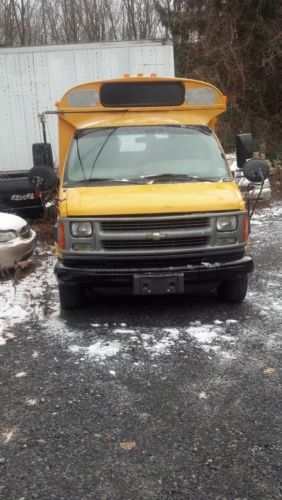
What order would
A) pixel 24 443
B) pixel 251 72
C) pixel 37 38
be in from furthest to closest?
pixel 37 38, pixel 251 72, pixel 24 443

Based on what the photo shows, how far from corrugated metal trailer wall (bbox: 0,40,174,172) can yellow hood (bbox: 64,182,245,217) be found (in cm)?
646

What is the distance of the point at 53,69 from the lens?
10.8 m

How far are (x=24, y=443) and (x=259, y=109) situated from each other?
55.5ft

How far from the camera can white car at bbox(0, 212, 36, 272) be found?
21.8 feet

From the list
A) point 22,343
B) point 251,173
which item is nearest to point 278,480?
point 22,343

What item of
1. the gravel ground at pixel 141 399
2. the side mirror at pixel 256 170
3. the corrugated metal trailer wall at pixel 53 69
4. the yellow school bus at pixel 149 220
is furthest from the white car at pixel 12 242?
the corrugated metal trailer wall at pixel 53 69

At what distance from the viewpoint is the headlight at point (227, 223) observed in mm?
4953

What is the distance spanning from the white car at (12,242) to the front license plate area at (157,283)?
2487mm

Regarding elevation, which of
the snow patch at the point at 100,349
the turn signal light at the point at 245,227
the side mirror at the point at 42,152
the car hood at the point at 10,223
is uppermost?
the side mirror at the point at 42,152

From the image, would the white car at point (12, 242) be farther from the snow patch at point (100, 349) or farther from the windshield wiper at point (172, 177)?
the snow patch at point (100, 349)

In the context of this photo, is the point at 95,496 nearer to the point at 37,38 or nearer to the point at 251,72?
the point at 251,72

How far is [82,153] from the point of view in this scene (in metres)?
5.85

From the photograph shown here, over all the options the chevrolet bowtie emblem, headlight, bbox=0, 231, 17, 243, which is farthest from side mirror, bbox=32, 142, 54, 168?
the chevrolet bowtie emblem

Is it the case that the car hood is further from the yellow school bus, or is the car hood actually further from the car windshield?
the car windshield
